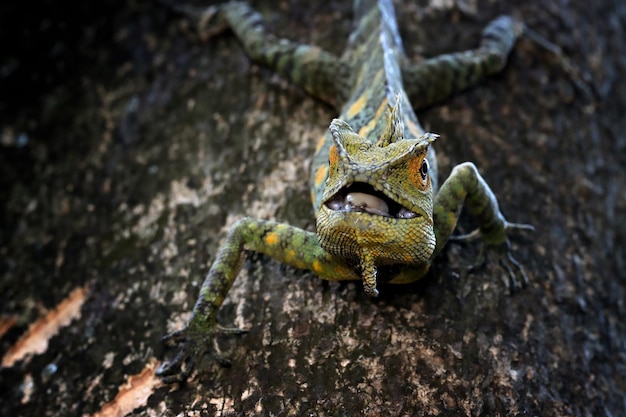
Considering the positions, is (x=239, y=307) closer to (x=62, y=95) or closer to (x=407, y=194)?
(x=407, y=194)

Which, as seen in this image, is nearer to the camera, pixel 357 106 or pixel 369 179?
pixel 369 179

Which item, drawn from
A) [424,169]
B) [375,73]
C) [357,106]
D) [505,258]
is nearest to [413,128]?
[357,106]

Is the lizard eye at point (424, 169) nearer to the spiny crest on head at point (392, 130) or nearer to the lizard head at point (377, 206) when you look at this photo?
the lizard head at point (377, 206)

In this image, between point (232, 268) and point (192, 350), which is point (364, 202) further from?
point (192, 350)

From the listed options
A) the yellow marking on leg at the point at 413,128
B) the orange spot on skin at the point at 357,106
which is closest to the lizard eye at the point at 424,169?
the yellow marking on leg at the point at 413,128

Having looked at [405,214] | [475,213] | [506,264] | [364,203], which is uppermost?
[364,203]

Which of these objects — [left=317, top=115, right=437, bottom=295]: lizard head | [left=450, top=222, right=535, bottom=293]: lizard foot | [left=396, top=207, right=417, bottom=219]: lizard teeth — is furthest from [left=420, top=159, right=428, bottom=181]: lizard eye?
[left=450, top=222, right=535, bottom=293]: lizard foot
